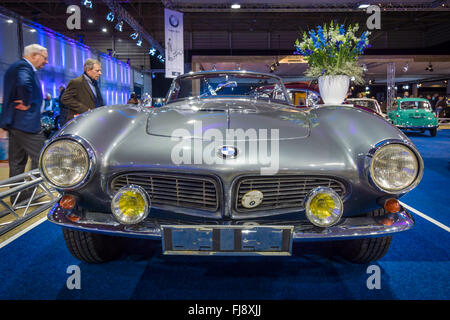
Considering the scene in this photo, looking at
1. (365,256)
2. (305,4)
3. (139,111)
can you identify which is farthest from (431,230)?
(305,4)

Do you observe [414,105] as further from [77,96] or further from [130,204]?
[130,204]

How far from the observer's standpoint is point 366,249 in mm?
1737

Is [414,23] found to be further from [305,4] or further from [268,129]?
[268,129]

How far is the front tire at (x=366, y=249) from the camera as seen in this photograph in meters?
1.71

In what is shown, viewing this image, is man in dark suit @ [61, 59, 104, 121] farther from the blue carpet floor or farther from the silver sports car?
the silver sports car

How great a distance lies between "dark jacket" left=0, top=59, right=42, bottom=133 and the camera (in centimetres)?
275

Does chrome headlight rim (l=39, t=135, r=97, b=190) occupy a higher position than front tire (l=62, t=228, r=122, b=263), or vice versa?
chrome headlight rim (l=39, t=135, r=97, b=190)

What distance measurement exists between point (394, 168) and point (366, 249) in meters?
0.56

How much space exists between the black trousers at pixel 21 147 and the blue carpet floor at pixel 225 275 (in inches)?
42.1

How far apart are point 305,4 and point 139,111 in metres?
9.45

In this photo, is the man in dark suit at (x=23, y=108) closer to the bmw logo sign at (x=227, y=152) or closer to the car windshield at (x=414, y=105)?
the bmw logo sign at (x=227, y=152)

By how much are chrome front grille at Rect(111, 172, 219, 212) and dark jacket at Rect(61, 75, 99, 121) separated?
2.32m

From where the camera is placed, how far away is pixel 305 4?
961 cm

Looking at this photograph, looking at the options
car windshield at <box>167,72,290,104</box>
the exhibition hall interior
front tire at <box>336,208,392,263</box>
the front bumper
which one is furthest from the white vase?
the front bumper
